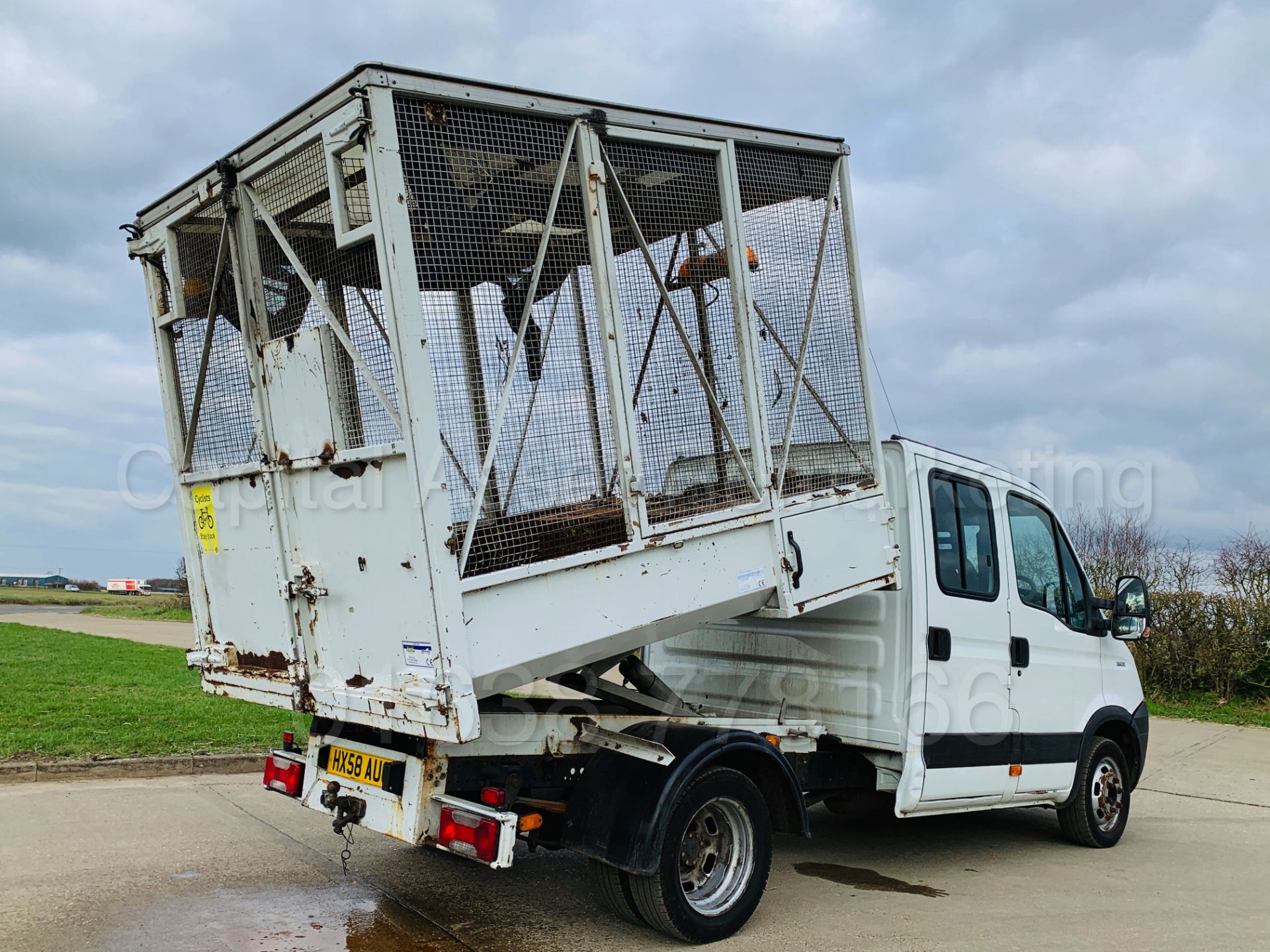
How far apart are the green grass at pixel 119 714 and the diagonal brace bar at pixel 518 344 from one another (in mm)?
4936

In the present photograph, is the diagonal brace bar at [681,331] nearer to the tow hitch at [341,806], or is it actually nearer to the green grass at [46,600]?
the tow hitch at [341,806]

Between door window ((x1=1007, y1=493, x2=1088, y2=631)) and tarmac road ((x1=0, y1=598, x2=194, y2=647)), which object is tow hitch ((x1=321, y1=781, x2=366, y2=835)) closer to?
door window ((x1=1007, y1=493, x2=1088, y2=631))

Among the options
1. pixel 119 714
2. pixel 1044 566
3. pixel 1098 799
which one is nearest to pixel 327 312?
pixel 1044 566

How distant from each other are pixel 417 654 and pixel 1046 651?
403cm

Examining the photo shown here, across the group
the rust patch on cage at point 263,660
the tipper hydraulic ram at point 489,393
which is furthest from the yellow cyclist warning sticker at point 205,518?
the rust patch on cage at point 263,660

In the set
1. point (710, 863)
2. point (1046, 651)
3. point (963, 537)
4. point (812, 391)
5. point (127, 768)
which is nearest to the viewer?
point (710, 863)

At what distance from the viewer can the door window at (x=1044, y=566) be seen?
20.4ft

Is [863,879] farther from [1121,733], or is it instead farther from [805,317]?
[805,317]

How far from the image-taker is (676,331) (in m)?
4.59

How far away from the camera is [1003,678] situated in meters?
5.96

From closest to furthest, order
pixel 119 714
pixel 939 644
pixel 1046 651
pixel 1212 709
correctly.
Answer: pixel 939 644, pixel 1046 651, pixel 119 714, pixel 1212 709

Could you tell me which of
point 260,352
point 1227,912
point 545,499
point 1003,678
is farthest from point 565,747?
point 1227,912

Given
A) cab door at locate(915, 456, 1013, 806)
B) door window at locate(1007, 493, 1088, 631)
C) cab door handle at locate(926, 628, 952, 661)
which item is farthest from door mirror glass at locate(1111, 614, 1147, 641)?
cab door handle at locate(926, 628, 952, 661)

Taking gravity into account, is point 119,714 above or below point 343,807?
below
